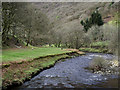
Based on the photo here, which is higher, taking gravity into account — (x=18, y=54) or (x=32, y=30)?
(x=32, y=30)

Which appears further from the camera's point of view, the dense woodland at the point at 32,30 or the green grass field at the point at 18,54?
the dense woodland at the point at 32,30

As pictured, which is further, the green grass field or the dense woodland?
the dense woodland

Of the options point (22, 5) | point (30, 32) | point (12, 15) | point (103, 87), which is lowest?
point (103, 87)

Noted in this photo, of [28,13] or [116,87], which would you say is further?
[28,13]

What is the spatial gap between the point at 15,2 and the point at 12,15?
3.45 metres

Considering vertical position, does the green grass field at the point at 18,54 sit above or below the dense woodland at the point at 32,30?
below

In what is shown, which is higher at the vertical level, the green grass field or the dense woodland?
the dense woodland

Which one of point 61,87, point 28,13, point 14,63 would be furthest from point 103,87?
point 28,13

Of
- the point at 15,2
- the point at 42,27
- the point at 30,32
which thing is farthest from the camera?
the point at 42,27

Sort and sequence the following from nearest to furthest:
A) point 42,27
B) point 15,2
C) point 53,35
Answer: point 15,2 < point 42,27 < point 53,35

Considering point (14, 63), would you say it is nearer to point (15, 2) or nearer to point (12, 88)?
point (12, 88)

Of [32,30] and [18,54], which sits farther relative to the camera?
[32,30]

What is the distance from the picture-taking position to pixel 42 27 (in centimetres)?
4975

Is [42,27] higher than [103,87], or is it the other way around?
[42,27]
